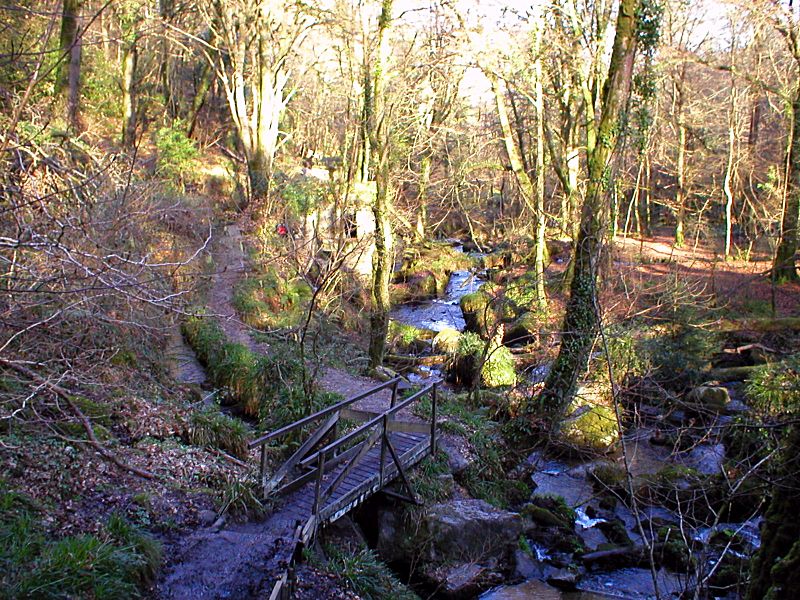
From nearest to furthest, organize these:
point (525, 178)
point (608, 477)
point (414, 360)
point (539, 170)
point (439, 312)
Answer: point (608, 477) → point (414, 360) → point (525, 178) → point (539, 170) → point (439, 312)

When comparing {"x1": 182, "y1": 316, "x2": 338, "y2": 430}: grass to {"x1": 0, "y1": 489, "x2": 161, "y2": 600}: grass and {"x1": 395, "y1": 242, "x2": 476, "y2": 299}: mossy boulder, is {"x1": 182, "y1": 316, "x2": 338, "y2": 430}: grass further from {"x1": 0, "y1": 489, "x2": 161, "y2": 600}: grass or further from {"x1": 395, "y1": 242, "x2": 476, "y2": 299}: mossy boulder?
{"x1": 395, "y1": 242, "x2": 476, "y2": 299}: mossy boulder

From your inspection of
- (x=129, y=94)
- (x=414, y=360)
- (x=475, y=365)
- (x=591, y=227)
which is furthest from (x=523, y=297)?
(x=129, y=94)

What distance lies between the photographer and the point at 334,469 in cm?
852

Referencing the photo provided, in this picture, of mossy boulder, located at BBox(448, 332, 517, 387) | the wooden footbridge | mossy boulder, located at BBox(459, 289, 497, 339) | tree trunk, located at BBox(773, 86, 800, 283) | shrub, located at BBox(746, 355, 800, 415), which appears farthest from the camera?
tree trunk, located at BBox(773, 86, 800, 283)

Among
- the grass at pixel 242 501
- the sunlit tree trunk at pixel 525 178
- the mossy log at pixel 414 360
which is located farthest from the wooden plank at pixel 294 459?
the sunlit tree trunk at pixel 525 178

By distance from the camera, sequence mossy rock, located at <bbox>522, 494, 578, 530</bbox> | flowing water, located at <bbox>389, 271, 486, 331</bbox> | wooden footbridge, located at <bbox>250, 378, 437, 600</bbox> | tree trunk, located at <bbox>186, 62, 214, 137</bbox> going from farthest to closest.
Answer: tree trunk, located at <bbox>186, 62, 214, 137</bbox>
flowing water, located at <bbox>389, 271, 486, 331</bbox>
mossy rock, located at <bbox>522, 494, 578, 530</bbox>
wooden footbridge, located at <bbox>250, 378, 437, 600</bbox>

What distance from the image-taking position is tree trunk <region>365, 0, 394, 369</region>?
43.5 feet

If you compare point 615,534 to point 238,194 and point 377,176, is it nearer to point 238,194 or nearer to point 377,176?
point 377,176

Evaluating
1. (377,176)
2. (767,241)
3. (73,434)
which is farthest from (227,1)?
(767,241)

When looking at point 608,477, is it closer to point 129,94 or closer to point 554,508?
point 554,508

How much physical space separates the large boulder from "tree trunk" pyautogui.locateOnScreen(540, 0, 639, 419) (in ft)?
11.9

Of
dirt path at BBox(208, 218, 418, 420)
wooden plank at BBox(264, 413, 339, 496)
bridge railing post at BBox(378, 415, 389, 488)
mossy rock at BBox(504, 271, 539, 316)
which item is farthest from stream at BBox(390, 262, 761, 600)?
mossy rock at BBox(504, 271, 539, 316)

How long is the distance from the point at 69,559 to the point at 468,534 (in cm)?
495

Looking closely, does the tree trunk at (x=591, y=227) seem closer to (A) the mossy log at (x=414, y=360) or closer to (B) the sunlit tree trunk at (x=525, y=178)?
(A) the mossy log at (x=414, y=360)
